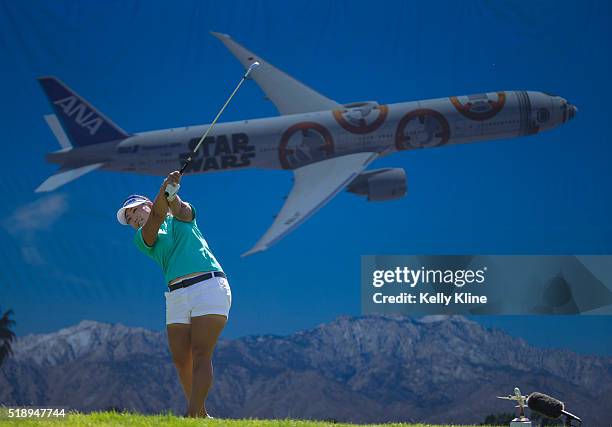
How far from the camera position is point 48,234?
677cm

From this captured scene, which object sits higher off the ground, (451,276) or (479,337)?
(451,276)

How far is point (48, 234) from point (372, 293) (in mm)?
2661

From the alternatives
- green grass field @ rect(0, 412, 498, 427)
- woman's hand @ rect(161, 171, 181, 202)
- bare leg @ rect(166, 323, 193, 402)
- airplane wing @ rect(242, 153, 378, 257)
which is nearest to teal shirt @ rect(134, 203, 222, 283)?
bare leg @ rect(166, 323, 193, 402)

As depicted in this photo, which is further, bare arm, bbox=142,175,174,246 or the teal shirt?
the teal shirt

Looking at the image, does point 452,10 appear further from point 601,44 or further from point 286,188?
point 286,188

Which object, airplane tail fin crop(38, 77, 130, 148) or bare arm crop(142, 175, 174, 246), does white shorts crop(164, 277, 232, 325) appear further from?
airplane tail fin crop(38, 77, 130, 148)

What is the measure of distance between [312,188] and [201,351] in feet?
11.6

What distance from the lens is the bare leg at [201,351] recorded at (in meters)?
3.11

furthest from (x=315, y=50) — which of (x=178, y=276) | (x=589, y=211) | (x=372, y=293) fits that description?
(x=178, y=276)

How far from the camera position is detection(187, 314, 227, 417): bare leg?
3113 millimetres

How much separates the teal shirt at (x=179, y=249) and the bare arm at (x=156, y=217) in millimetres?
63

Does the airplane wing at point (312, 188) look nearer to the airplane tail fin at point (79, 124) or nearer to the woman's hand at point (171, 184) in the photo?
the airplane tail fin at point (79, 124)
